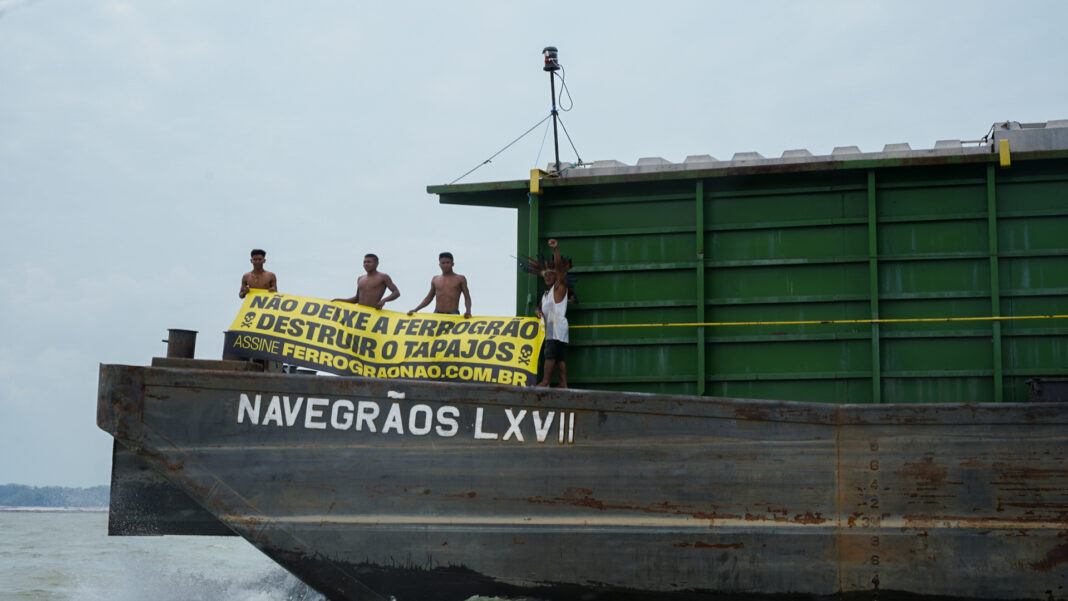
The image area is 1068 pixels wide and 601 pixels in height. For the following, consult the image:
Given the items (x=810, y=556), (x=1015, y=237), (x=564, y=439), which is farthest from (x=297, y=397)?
(x=1015, y=237)

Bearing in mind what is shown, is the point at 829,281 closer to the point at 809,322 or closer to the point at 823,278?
the point at 823,278

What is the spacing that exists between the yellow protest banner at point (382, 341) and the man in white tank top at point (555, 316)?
0.35 ft

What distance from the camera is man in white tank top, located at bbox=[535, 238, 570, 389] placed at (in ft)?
26.2

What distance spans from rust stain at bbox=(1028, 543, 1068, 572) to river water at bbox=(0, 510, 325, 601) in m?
7.12

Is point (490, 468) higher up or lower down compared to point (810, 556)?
higher up

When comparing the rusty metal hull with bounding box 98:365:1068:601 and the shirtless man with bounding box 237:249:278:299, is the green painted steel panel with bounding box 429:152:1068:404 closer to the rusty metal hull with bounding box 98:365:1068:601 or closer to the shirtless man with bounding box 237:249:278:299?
the rusty metal hull with bounding box 98:365:1068:601

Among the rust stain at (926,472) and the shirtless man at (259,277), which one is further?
the shirtless man at (259,277)

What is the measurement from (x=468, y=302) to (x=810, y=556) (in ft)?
12.2

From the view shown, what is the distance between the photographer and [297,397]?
7.06 metres

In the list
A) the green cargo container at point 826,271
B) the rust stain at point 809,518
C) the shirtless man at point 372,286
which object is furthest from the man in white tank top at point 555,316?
the rust stain at point 809,518

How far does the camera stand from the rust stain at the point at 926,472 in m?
6.64

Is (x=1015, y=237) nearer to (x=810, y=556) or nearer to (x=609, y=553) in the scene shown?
(x=810, y=556)

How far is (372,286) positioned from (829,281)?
4.32 metres

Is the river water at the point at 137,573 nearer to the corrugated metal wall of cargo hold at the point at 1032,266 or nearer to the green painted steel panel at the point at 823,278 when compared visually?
the green painted steel panel at the point at 823,278
